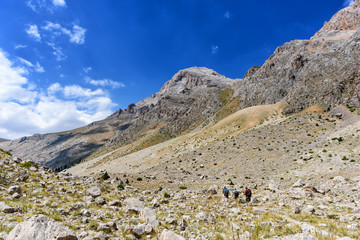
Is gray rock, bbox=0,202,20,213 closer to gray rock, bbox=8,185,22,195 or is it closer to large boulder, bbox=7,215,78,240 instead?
gray rock, bbox=8,185,22,195

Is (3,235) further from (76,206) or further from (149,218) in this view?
(149,218)

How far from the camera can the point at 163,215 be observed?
13.1 metres

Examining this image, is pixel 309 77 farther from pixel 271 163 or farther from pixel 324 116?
pixel 271 163

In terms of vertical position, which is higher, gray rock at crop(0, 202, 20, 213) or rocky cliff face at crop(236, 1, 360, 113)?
rocky cliff face at crop(236, 1, 360, 113)

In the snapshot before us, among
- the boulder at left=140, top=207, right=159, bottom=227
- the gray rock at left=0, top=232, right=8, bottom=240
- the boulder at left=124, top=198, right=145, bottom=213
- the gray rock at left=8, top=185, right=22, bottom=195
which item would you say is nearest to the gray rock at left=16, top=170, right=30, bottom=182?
the gray rock at left=8, top=185, right=22, bottom=195

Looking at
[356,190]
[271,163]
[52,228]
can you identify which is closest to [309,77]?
[271,163]

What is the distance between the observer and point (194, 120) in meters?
163

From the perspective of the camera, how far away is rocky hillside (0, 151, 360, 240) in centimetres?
874

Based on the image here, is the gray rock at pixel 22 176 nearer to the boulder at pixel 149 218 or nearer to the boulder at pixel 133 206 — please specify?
the boulder at pixel 133 206

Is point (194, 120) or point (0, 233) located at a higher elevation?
point (194, 120)

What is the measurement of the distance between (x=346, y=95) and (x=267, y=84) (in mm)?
71322

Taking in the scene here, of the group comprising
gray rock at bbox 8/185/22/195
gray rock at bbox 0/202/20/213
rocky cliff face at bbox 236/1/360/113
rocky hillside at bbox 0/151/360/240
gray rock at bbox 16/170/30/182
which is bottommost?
rocky hillside at bbox 0/151/360/240

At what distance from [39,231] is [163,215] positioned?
7834mm

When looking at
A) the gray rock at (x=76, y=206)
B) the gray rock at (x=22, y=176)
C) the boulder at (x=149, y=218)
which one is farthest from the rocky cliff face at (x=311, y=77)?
the gray rock at (x=22, y=176)
